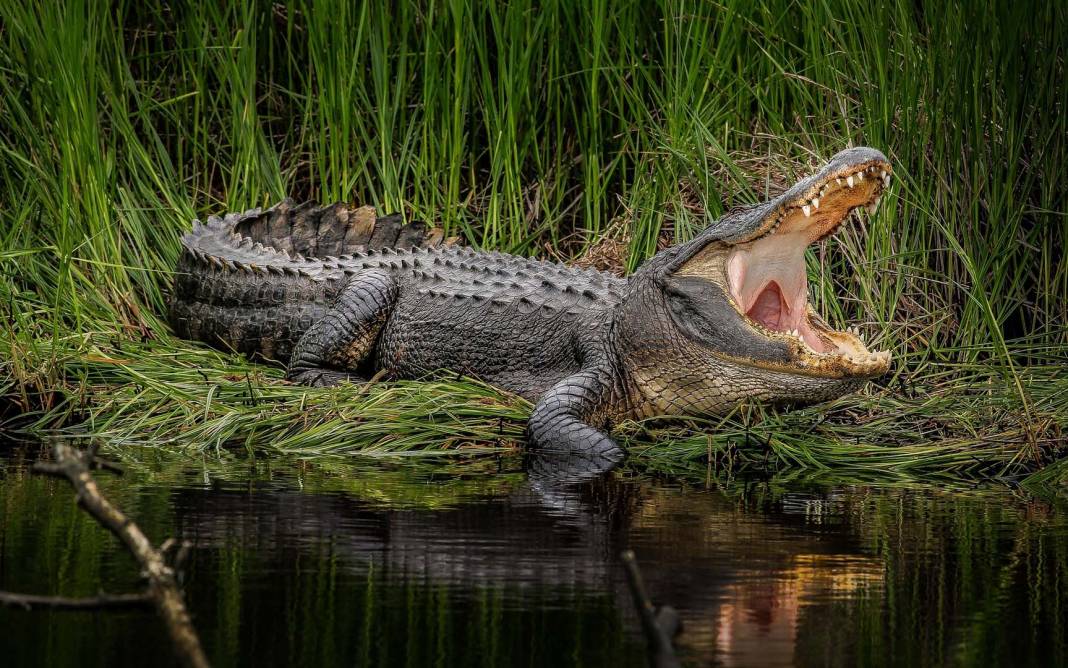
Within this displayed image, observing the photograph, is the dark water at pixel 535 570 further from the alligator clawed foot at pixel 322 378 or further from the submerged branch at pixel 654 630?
the alligator clawed foot at pixel 322 378

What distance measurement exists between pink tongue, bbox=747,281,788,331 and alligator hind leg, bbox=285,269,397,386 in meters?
1.90

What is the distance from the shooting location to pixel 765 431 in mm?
5191

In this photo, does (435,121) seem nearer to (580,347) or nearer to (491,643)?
(580,347)

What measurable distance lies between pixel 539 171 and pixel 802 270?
95.4 inches

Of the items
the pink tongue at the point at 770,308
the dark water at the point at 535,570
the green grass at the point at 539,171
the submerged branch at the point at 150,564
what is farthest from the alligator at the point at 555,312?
the submerged branch at the point at 150,564

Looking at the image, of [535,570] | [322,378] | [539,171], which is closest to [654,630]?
[535,570]

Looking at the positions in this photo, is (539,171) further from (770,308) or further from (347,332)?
(770,308)

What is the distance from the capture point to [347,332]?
6.66 m

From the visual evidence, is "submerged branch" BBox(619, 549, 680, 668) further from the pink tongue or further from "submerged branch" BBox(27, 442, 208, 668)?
the pink tongue

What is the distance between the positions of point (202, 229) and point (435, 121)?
1.44 m

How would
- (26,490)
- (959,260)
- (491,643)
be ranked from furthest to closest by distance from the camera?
1. (959,260)
2. (26,490)
3. (491,643)

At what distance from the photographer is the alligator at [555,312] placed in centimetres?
528

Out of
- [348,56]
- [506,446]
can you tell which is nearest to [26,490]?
[506,446]

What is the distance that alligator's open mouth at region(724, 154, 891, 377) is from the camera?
5.10m
